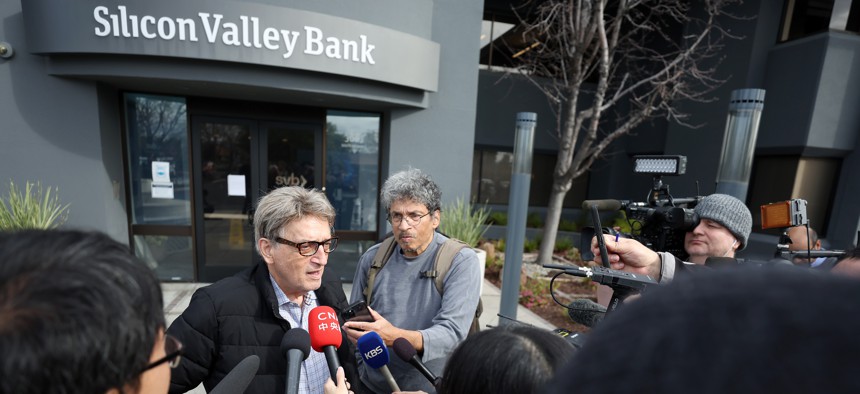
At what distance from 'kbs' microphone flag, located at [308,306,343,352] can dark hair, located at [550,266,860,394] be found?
1.22 metres

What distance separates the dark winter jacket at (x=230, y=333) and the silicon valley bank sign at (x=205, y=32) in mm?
3543

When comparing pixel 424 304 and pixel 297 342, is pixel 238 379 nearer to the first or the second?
pixel 297 342

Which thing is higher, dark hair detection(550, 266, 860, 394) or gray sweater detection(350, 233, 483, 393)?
dark hair detection(550, 266, 860, 394)

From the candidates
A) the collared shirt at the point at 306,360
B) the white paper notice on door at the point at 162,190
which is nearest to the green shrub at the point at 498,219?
the white paper notice on door at the point at 162,190

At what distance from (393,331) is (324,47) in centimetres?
391

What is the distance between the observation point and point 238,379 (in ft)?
3.79

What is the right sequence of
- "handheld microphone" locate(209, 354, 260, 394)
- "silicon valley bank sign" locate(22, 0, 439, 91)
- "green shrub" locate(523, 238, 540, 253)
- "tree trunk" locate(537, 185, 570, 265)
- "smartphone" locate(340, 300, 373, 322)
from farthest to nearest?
"green shrub" locate(523, 238, 540, 253), "tree trunk" locate(537, 185, 570, 265), "silicon valley bank sign" locate(22, 0, 439, 91), "smartphone" locate(340, 300, 373, 322), "handheld microphone" locate(209, 354, 260, 394)

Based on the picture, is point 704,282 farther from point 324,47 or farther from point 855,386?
point 324,47

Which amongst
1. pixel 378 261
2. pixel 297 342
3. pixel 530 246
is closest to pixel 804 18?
pixel 530 246

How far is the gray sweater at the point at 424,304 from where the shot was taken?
1.80 meters

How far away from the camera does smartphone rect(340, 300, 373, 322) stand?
169 cm

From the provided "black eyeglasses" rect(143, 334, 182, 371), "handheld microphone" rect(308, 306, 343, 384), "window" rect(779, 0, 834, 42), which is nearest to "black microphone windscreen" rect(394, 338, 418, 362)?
"handheld microphone" rect(308, 306, 343, 384)

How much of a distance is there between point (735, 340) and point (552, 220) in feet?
23.6

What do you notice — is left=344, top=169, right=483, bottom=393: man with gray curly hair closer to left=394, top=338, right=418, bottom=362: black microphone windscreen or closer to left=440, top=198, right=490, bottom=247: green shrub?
left=394, top=338, right=418, bottom=362: black microphone windscreen
